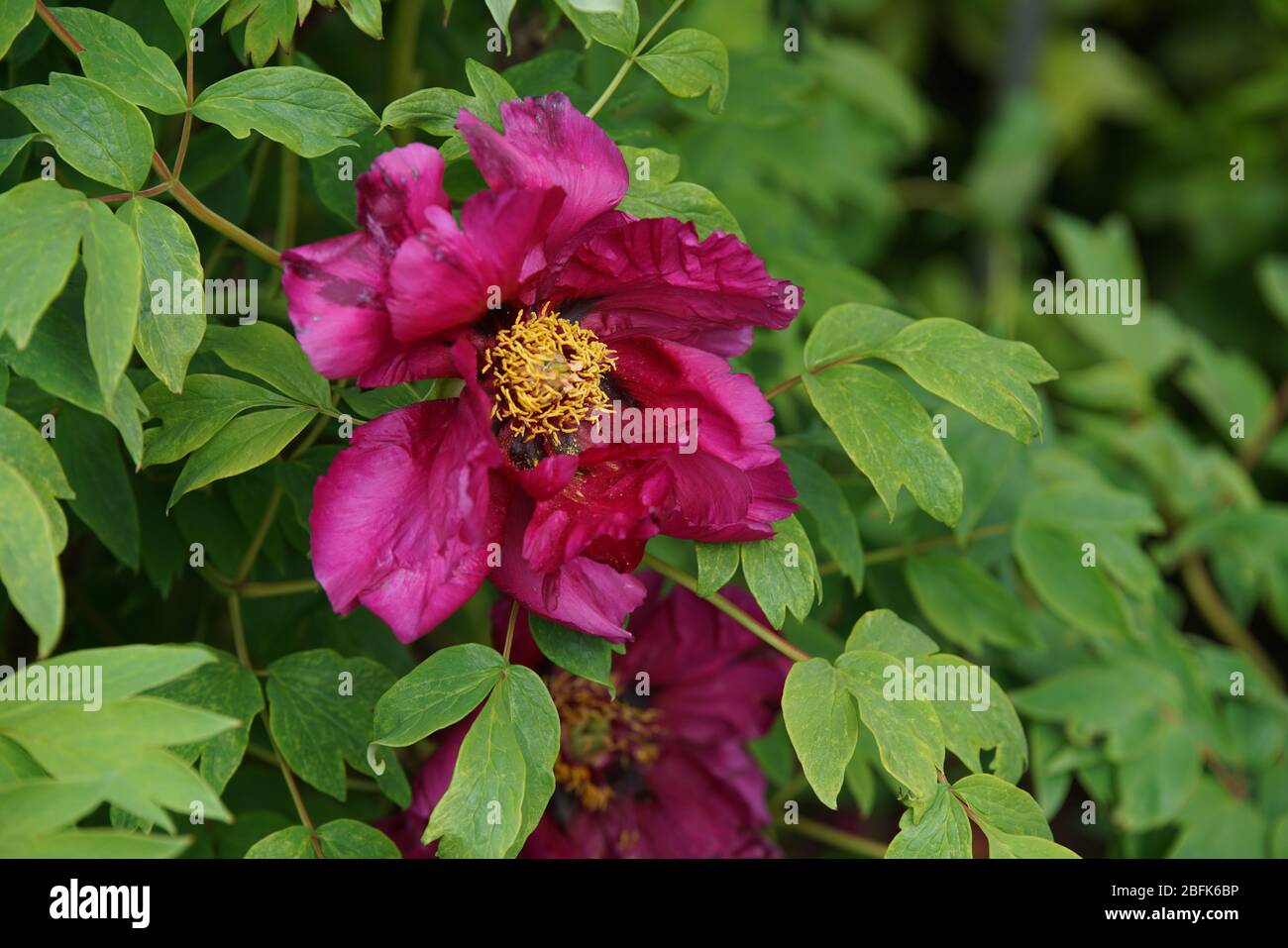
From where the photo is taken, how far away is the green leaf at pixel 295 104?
0.61 metres

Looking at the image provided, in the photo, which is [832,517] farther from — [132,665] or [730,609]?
[132,665]

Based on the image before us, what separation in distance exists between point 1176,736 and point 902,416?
0.46m

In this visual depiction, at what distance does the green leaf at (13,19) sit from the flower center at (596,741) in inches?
17.9

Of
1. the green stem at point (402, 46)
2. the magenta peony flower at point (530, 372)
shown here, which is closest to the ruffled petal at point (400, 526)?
the magenta peony flower at point (530, 372)

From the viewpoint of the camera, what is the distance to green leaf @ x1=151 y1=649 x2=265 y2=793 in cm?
62

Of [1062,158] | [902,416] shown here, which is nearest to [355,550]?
[902,416]

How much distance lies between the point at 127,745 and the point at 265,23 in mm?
339

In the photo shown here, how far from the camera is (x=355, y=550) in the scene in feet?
1.88

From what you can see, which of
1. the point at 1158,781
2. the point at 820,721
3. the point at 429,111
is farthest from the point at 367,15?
the point at 1158,781

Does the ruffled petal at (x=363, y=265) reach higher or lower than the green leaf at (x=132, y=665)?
higher

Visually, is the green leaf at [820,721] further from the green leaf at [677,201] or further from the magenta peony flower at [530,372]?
the green leaf at [677,201]

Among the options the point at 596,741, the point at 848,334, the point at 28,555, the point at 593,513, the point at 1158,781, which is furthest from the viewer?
the point at 1158,781

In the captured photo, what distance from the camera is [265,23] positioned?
0.64 meters
